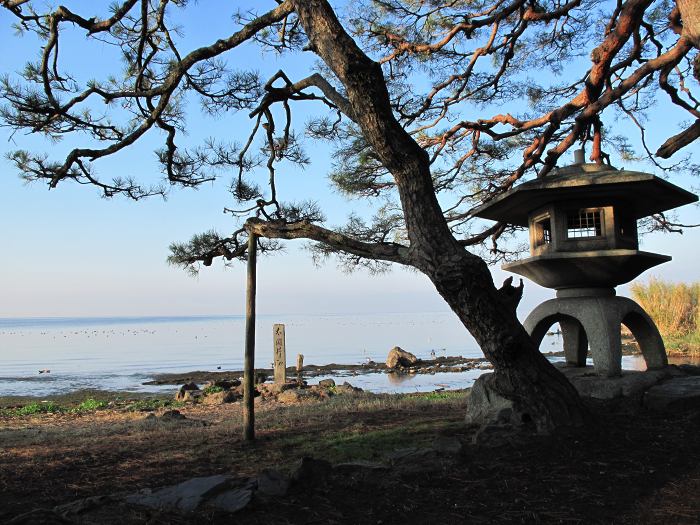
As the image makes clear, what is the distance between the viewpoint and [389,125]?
4.50 metres

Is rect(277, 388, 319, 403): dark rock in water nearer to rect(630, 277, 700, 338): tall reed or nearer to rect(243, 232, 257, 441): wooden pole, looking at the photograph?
rect(243, 232, 257, 441): wooden pole

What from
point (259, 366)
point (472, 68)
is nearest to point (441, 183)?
point (472, 68)

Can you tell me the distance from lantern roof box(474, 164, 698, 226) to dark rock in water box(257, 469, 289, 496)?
4.22 meters

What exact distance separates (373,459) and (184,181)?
3.97 m

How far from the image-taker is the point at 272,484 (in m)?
3.46

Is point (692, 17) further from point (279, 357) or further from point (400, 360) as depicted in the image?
point (400, 360)

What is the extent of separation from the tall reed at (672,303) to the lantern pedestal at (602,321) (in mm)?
13744

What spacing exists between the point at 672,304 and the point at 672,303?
0.03 m

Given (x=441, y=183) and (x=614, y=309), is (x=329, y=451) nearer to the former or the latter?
(x=614, y=309)

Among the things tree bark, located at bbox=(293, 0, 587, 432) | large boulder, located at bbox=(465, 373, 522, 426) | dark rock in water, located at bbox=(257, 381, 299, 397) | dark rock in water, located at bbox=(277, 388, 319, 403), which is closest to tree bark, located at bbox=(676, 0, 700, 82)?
tree bark, located at bbox=(293, 0, 587, 432)

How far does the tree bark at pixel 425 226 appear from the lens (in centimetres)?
442

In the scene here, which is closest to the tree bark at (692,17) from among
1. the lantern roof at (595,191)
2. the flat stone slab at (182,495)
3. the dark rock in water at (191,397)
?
the lantern roof at (595,191)

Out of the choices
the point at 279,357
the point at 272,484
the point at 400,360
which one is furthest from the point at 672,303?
the point at 272,484

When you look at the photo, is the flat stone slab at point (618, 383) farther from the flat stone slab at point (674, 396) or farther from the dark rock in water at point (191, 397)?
the dark rock in water at point (191, 397)
